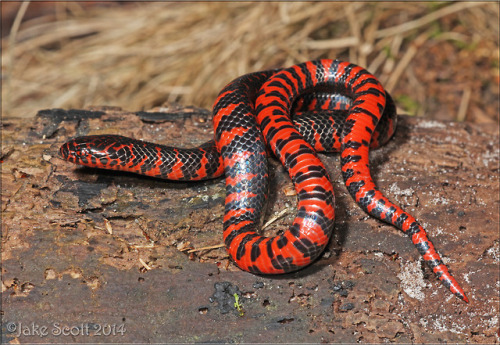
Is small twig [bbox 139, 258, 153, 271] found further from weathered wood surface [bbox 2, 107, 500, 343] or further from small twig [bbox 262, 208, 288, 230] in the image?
small twig [bbox 262, 208, 288, 230]

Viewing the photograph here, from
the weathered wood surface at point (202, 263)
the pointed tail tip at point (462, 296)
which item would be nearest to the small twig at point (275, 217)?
the weathered wood surface at point (202, 263)

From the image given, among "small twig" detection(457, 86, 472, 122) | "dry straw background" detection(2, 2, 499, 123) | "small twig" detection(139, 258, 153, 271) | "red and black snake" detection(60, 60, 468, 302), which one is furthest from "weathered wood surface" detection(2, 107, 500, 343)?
"dry straw background" detection(2, 2, 499, 123)

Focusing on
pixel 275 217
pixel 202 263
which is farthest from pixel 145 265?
pixel 275 217

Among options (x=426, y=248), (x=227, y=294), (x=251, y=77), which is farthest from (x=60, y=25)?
(x=426, y=248)

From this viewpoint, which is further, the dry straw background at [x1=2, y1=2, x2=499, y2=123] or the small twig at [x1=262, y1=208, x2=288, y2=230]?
the dry straw background at [x1=2, y1=2, x2=499, y2=123]

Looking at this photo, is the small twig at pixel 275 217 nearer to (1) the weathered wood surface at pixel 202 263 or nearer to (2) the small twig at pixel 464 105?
(1) the weathered wood surface at pixel 202 263

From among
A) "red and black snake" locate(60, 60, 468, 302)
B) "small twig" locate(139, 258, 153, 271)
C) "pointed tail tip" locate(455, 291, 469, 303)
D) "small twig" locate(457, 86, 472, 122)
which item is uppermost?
"red and black snake" locate(60, 60, 468, 302)
